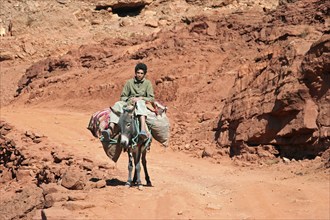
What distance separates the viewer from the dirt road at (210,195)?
27.8ft

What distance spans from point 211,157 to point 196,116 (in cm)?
358

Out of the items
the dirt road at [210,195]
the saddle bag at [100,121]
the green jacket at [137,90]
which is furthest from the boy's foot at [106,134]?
the dirt road at [210,195]

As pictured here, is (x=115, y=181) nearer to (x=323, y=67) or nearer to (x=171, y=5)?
(x=323, y=67)

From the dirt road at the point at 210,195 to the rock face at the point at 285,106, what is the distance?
0.66 m

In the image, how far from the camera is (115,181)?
35.3ft

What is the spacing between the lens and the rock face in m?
12.9

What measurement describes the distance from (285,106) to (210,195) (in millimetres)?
4086

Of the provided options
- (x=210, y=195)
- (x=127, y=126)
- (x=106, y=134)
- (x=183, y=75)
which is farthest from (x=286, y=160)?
(x=183, y=75)

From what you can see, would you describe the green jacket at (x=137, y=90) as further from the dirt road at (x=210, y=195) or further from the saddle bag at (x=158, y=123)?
the dirt road at (x=210, y=195)

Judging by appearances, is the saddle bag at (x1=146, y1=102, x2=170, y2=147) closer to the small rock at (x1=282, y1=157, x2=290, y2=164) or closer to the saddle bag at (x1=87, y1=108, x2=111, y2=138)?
the saddle bag at (x1=87, y1=108, x2=111, y2=138)

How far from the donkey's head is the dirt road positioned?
0.68 m

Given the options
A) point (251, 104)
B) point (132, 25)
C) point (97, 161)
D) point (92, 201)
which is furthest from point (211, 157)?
point (132, 25)

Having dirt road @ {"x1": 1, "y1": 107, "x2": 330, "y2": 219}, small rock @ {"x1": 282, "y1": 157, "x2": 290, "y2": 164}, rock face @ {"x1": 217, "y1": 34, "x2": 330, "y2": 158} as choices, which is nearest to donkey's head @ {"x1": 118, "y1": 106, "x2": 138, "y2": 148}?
dirt road @ {"x1": 1, "y1": 107, "x2": 330, "y2": 219}

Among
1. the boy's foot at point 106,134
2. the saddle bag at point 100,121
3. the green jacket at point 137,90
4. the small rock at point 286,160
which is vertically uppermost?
the green jacket at point 137,90
